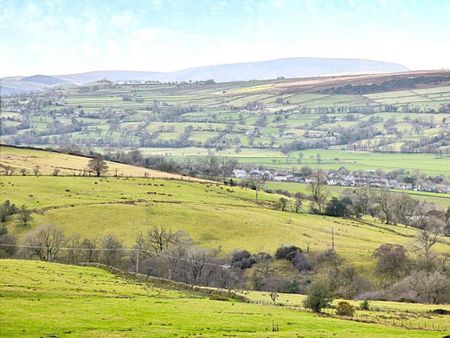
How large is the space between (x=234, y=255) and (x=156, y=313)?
45.1m

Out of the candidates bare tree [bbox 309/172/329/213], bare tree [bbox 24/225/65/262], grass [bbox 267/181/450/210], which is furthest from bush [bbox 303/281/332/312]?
Result: grass [bbox 267/181/450/210]

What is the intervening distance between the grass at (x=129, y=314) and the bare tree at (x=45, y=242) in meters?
23.8

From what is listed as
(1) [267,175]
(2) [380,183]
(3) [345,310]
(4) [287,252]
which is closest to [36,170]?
(4) [287,252]

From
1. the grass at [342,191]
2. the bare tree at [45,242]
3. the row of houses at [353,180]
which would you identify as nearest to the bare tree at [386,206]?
the grass at [342,191]

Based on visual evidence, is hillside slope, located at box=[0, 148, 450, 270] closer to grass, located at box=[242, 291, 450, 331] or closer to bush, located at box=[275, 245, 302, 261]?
bush, located at box=[275, 245, 302, 261]

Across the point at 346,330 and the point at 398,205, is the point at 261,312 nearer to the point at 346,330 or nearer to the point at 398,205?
the point at 346,330

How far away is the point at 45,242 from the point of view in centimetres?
8900

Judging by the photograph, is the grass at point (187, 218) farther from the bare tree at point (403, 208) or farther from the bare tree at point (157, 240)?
the bare tree at point (403, 208)

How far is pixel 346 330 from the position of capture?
49062 mm

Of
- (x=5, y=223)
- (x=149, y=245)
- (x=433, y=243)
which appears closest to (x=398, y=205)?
(x=433, y=243)

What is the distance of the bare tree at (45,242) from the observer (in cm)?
8819

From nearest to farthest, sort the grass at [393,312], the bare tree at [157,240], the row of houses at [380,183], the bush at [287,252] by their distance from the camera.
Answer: the grass at [393,312] < the bare tree at [157,240] < the bush at [287,252] < the row of houses at [380,183]

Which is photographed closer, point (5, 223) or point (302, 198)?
point (5, 223)

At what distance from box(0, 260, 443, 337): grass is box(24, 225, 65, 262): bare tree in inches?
938
